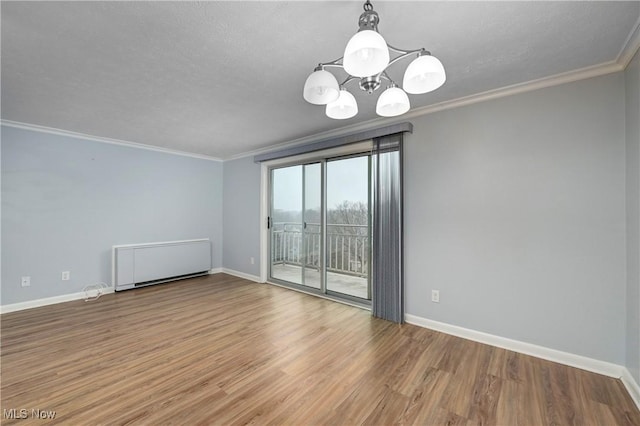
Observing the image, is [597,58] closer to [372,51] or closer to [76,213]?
[372,51]

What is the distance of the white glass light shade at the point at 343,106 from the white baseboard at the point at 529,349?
2.32m

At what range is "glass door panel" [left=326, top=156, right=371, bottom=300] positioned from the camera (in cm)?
360

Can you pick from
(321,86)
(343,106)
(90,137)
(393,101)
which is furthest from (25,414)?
(90,137)

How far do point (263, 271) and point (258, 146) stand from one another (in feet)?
7.15

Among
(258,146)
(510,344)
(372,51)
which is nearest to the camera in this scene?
(372,51)

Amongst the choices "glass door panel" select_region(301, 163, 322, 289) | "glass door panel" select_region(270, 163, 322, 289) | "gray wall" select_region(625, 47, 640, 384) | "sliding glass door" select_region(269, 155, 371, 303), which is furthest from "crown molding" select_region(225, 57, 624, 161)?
"glass door panel" select_region(270, 163, 322, 289)

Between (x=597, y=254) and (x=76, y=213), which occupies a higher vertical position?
(x=76, y=213)

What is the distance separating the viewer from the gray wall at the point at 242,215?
15.9ft

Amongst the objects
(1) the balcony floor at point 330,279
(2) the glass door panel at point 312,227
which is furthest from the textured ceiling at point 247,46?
(1) the balcony floor at point 330,279

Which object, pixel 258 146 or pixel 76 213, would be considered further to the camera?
pixel 258 146

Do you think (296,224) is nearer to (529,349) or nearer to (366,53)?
(529,349)

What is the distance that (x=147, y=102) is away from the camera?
2.70 m

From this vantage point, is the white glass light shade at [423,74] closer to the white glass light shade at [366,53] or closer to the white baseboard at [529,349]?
the white glass light shade at [366,53]

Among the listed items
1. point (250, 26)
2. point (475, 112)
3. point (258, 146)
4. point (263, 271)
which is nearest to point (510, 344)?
point (475, 112)
